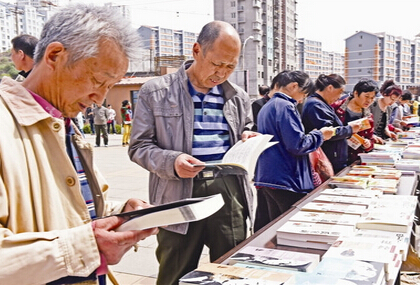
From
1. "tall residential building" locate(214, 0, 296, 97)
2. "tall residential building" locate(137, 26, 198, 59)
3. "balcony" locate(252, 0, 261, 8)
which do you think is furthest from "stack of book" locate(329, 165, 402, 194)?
"tall residential building" locate(137, 26, 198, 59)

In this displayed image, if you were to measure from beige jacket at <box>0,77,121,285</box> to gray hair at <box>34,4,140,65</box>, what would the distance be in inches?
5.9

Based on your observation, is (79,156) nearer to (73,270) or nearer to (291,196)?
(73,270)

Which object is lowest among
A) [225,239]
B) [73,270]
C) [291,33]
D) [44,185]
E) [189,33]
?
[225,239]

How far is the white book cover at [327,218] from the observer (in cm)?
169

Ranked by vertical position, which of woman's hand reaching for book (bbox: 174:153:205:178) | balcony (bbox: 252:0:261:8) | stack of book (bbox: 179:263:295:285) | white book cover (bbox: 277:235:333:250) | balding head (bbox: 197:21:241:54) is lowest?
white book cover (bbox: 277:235:333:250)

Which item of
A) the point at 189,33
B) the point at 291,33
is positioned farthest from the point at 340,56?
the point at 291,33

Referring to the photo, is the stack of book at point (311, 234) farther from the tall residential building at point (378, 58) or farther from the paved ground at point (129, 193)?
the tall residential building at point (378, 58)

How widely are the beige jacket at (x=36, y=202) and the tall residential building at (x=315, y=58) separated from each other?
9063 cm

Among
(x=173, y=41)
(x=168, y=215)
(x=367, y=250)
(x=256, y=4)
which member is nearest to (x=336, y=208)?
(x=367, y=250)

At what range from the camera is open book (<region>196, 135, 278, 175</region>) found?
1.50m

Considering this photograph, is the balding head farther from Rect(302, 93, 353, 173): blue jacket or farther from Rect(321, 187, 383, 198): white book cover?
Rect(302, 93, 353, 173): blue jacket

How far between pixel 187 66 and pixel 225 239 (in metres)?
0.91

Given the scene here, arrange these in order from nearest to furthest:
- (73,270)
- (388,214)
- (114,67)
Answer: (73,270), (114,67), (388,214)

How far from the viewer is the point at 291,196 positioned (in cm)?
257
